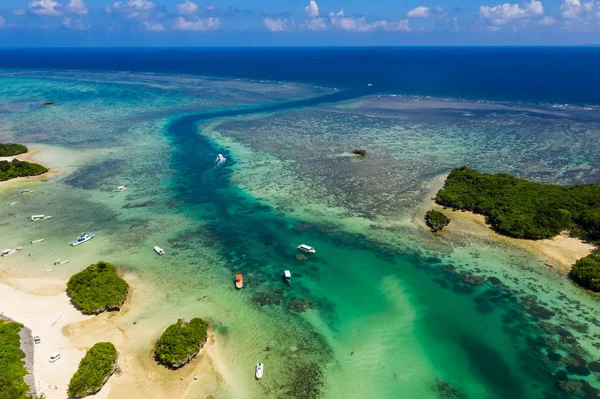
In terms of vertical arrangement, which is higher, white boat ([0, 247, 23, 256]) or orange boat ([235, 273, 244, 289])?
white boat ([0, 247, 23, 256])

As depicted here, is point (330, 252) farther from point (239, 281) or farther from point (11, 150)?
point (11, 150)

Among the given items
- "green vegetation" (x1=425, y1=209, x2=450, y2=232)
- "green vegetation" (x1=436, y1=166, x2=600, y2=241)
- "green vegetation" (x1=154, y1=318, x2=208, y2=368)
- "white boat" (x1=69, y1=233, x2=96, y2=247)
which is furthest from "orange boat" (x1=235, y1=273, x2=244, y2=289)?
"green vegetation" (x1=436, y1=166, x2=600, y2=241)

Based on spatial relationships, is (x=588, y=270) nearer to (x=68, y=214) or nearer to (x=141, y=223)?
(x=141, y=223)

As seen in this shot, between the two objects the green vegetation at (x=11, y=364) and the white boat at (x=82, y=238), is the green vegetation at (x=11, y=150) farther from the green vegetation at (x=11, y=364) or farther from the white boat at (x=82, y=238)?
the green vegetation at (x=11, y=364)

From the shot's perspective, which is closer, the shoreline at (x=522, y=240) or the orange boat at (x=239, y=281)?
the orange boat at (x=239, y=281)

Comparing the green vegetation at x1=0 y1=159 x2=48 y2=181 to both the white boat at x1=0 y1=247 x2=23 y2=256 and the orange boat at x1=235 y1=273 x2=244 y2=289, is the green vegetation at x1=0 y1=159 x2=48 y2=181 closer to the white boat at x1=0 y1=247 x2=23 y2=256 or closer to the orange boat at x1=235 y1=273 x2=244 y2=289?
the white boat at x1=0 y1=247 x2=23 y2=256

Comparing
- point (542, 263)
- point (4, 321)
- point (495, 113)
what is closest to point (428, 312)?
point (542, 263)

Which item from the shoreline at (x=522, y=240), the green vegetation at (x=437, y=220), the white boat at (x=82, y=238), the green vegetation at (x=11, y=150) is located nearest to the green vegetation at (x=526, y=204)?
the shoreline at (x=522, y=240)
